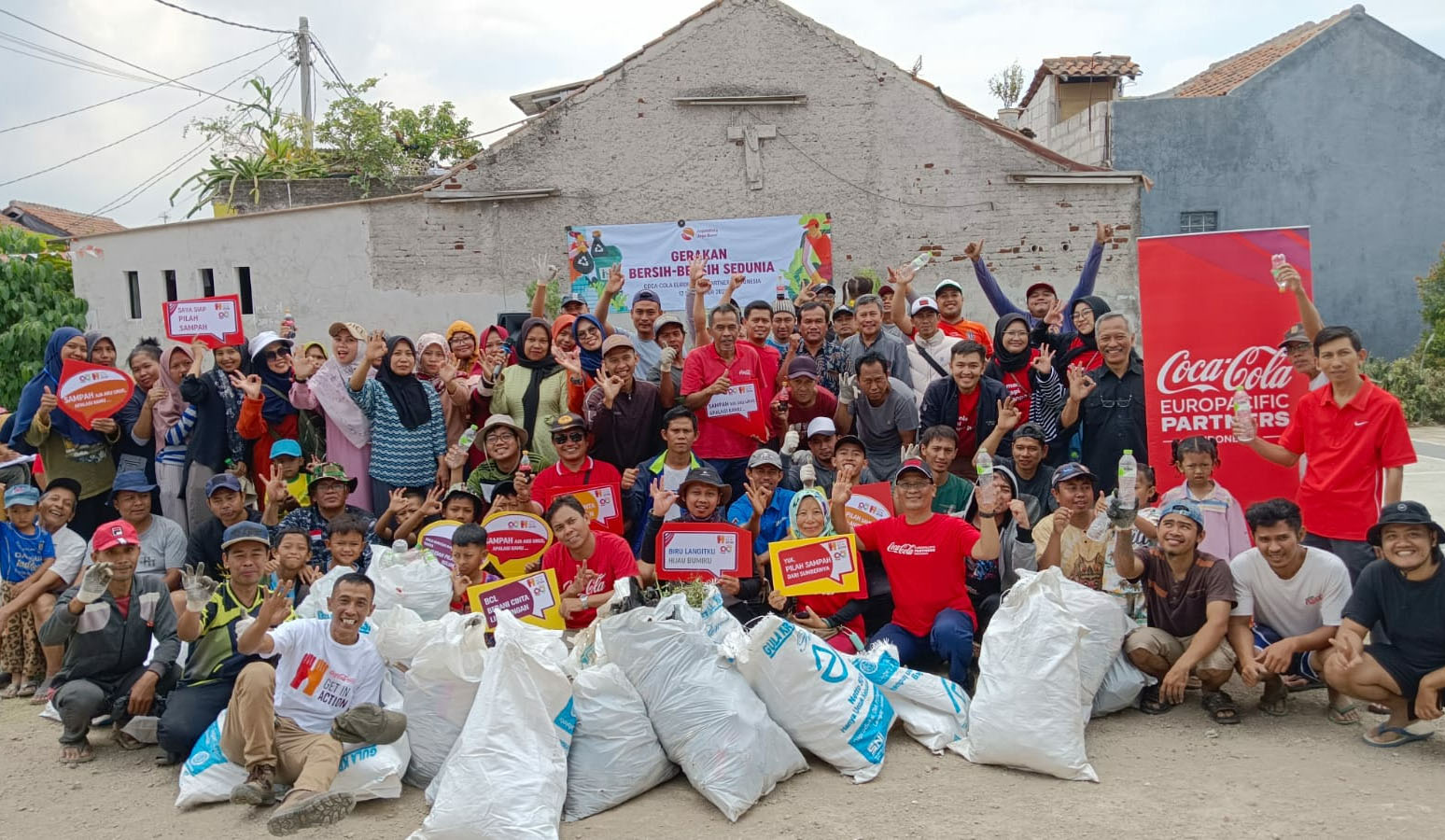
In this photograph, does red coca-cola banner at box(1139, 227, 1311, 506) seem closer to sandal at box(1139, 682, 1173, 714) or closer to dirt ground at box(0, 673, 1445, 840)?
sandal at box(1139, 682, 1173, 714)

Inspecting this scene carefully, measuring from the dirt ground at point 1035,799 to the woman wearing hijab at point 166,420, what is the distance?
7.89 ft

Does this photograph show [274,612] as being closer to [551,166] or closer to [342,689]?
[342,689]

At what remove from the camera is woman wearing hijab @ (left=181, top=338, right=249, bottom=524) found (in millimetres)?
6941

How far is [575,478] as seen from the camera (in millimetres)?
6141

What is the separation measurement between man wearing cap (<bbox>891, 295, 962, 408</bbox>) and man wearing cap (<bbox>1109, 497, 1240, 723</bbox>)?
226 centimetres

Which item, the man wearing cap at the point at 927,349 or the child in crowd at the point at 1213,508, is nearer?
the child in crowd at the point at 1213,508

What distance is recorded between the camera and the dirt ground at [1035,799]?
4043 mm

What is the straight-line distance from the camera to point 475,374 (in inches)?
281

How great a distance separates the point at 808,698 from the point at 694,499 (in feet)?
4.76

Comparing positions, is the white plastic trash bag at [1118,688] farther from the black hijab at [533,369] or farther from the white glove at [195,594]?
the white glove at [195,594]

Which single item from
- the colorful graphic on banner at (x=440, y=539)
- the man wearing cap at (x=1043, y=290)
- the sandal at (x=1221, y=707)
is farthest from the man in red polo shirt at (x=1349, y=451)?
the colorful graphic on banner at (x=440, y=539)

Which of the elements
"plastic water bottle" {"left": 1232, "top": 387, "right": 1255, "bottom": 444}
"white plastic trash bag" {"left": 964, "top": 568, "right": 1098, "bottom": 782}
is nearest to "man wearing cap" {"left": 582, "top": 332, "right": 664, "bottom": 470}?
"white plastic trash bag" {"left": 964, "top": 568, "right": 1098, "bottom": 782}

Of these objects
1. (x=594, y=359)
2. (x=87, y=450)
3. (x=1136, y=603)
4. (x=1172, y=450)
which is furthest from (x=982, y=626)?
(x=87, y=450)

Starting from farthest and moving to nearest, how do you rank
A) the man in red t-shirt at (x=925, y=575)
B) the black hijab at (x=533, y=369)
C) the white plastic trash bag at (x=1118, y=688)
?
1. the black hijab at (x=533, y=369)
2. the man in red t-shirt at (x=925, y=575)
3. the white plastic trash bag at (x=1118, y=688)
